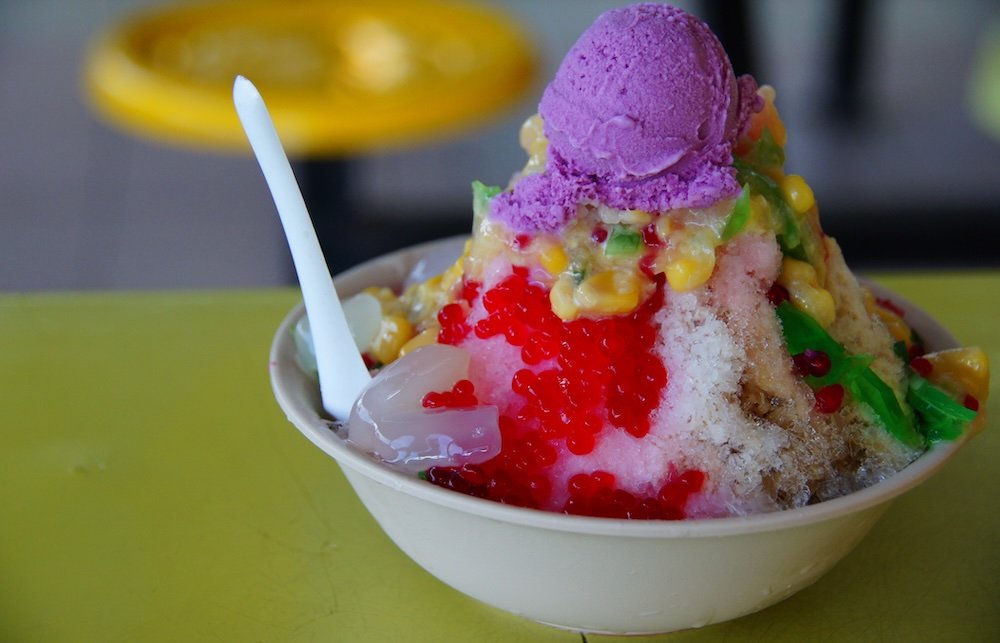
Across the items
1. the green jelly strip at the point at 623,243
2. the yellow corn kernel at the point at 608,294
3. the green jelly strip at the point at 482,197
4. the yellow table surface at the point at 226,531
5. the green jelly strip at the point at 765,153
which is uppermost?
the green jelly strip at the point at 765,153

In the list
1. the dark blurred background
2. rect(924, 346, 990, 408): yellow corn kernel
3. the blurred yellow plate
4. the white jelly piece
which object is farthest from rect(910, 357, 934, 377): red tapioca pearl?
the dark blurred background

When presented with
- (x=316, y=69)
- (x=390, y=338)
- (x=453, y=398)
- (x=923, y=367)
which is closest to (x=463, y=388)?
(x=453, y=398)

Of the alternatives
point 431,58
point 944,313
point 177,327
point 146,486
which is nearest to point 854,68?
point 431,58

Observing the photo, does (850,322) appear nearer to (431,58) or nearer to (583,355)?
(583,355)

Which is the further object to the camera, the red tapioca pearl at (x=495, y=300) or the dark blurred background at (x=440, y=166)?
the dark blurred background at (x=440, y=166)

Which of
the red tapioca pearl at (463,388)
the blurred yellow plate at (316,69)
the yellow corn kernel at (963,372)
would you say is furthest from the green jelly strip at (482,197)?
the blurred yellow plate at (316,69)

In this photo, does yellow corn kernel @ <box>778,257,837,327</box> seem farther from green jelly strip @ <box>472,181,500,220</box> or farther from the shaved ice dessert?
green jelly strip @ <box>472,181,500,220</box>

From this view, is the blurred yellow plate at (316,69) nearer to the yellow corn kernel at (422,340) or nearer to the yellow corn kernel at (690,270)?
the yellow corn kernel at (422,340)

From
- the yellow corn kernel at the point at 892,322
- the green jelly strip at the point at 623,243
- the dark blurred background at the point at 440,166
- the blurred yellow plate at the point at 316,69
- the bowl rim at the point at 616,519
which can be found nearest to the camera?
the bowl rim at the point at 616,519

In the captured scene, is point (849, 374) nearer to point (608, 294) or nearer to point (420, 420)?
point (608, 294)
